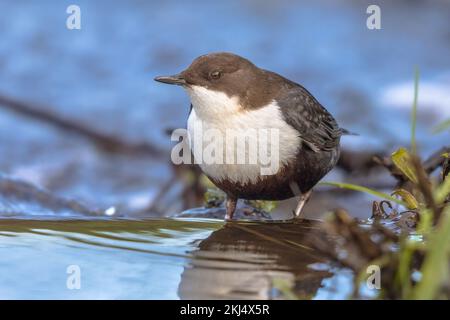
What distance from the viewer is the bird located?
4.70m

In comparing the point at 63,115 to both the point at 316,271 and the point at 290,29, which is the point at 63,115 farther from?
the point at 316,271

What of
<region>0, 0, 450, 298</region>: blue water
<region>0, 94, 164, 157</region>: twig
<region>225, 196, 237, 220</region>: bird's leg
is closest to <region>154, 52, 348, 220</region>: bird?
<region>225, 196, 237, 220</region>: bird's leg

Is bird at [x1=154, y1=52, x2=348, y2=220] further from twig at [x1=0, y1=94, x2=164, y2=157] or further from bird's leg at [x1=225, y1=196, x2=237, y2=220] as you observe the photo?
twig at [x1=0, y1=94, x2=164, y2=157]

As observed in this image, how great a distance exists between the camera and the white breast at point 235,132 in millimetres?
4645

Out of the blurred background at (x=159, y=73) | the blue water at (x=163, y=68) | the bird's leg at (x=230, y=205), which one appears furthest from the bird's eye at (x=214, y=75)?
the blurred background at (x=159, y=73)

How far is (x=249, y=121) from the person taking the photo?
15.5ft

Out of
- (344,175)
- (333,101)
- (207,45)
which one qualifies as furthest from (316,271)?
(207,45)

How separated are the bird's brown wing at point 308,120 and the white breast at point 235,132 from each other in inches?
4.2

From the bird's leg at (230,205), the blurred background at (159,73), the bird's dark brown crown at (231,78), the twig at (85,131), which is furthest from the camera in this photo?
the twig at (85,131)

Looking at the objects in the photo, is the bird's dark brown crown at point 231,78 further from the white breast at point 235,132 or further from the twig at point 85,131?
the twig at point 85,131

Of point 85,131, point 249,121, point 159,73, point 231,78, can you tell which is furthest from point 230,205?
point 159,73

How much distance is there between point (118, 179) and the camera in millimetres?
9023
